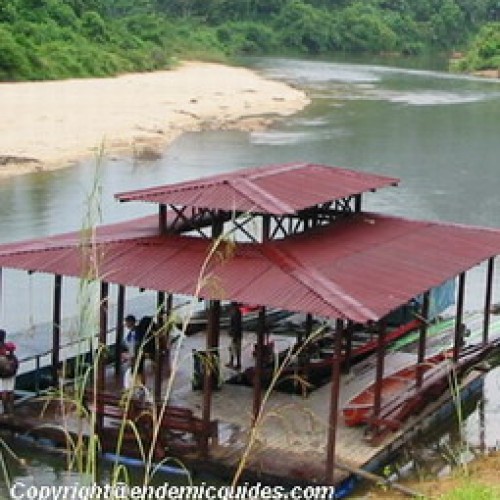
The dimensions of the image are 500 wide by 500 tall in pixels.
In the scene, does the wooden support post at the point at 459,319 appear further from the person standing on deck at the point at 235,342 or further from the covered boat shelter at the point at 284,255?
the person standing on deck at the point at 235,342

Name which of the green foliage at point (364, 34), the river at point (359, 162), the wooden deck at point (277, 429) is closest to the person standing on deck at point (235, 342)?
the wooden deck at point (277, 429)

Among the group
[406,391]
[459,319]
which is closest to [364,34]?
[459,319]

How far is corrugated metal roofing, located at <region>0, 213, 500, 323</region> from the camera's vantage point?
10.1 metres

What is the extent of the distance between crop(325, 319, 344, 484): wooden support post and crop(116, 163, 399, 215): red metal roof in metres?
1.76

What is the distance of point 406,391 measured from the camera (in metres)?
12.5

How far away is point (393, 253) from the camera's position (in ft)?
39.8

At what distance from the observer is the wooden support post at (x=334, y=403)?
976cm

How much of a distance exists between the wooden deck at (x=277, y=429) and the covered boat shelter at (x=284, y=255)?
38 centimetres

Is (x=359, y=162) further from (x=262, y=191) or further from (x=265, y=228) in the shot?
(x=265, y=228)

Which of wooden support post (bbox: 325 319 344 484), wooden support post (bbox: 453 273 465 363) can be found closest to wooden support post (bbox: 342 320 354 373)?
wooden support post (bbox: 453 273 465 363)

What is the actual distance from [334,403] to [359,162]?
30046 millimetres

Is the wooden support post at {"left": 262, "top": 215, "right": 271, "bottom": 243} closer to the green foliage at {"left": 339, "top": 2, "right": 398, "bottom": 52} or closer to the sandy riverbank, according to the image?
the sandy riverbank

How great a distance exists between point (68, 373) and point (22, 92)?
34299mm

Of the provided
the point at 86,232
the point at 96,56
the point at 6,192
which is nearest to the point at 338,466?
the point at 86,232
